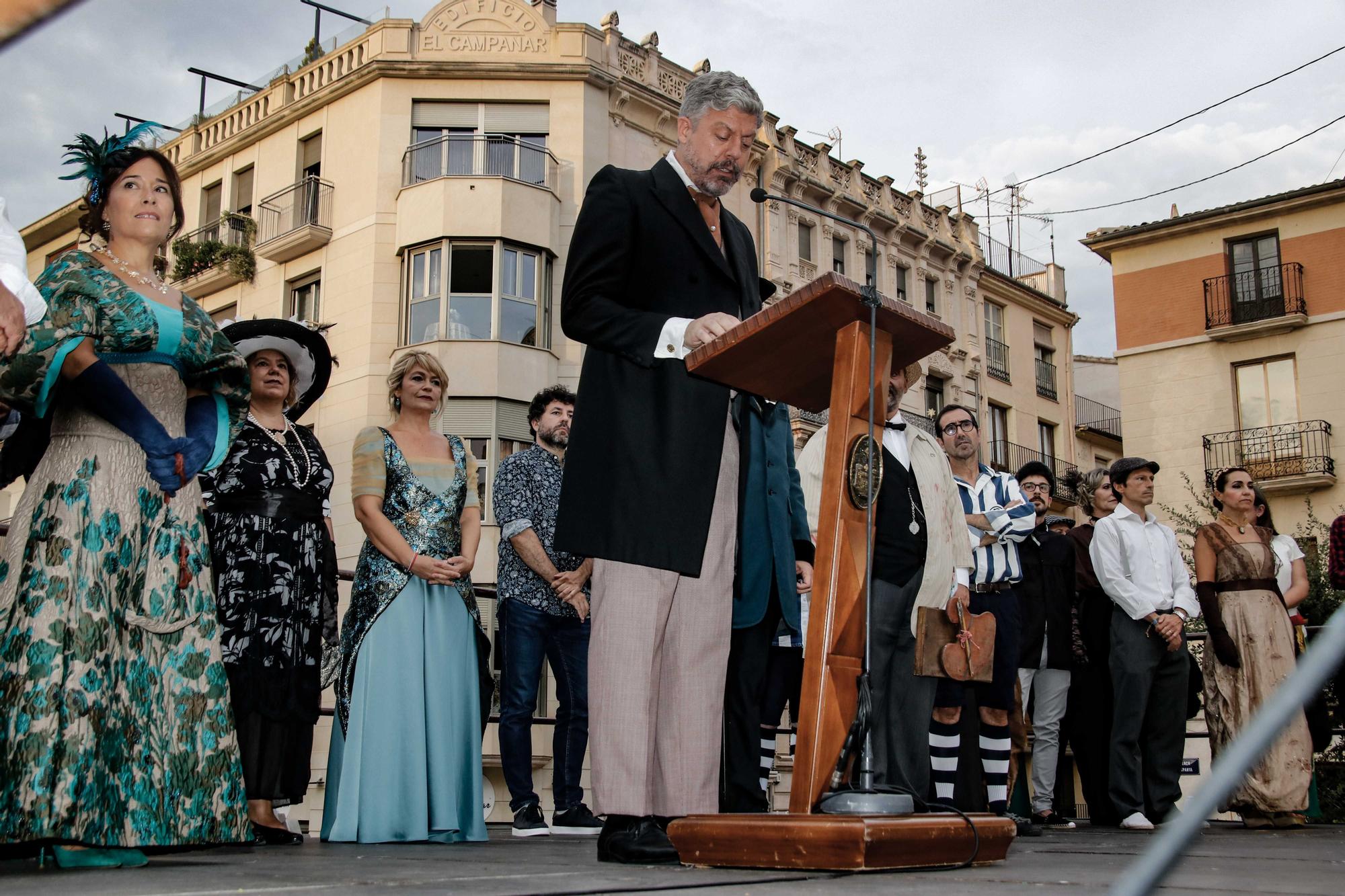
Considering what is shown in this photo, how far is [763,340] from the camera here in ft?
10.3

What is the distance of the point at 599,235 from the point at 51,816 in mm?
2011

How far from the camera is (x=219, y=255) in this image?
98.3ft

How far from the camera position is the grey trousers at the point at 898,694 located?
4891 mm

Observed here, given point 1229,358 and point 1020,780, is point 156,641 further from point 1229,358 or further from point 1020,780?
point 1229,358

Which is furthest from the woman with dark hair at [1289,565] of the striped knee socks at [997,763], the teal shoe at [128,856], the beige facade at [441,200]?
the beige facade at [441,200]

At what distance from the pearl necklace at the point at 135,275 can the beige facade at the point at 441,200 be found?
67.2ft

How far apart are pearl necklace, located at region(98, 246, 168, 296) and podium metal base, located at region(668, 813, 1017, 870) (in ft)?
7.65

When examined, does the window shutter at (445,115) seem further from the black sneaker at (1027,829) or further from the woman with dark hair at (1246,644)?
the black sneaker at (1027,829)

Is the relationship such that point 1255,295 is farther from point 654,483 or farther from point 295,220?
point 654,483

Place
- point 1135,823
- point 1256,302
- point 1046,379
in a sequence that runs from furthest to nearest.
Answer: point 1046,379, point 1256,302, point 1135,823

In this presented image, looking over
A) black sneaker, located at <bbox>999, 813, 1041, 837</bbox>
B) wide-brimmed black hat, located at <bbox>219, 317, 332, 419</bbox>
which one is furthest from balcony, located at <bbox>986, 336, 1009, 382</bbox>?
wide-brimmed black hat, located at <bbox>219, 317, 332, 419</bbox>

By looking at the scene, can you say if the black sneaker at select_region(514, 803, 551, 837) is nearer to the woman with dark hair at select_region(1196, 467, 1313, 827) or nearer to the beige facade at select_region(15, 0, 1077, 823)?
the woman with dark hair at select_region(1196, 467, 1313, 827)

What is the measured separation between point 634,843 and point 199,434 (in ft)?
6.24

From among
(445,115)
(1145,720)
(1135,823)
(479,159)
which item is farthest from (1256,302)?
(1135,823)
